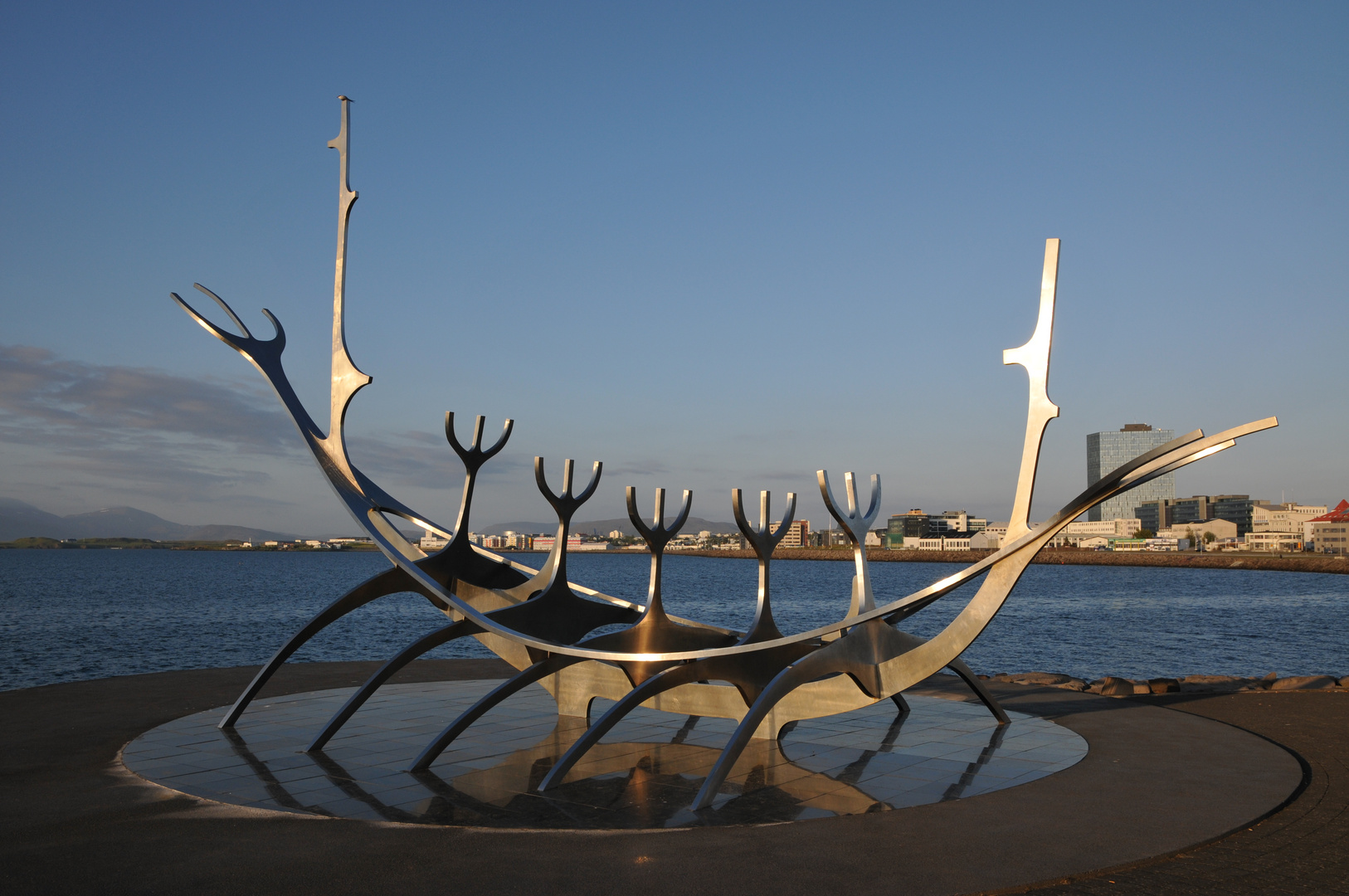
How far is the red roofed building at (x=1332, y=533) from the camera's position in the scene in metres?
162

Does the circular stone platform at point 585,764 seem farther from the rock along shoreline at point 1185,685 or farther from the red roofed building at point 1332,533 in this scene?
the red roofed building at point 1332,533

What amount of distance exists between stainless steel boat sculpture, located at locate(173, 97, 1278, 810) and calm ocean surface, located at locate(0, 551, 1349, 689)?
1929 cm

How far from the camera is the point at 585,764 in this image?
480 inches

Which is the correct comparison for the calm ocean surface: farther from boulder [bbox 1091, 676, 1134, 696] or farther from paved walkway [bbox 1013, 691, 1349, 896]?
paved walkway [bbox 1013, 691, 1349, 896]

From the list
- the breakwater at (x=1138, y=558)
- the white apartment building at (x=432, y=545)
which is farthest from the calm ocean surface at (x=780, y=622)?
the breakwater at (x=1138, y=558)

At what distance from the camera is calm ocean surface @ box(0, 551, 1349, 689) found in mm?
34656

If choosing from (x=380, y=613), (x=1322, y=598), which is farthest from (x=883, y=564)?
(x=380, y=613)

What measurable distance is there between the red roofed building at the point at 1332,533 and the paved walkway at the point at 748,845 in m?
182

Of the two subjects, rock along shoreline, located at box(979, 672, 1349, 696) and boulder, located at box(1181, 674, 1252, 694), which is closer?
rock along shoreline, located at box(979, 672, 1349, 696)

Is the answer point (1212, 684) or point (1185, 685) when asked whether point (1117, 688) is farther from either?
point (1212, 684)

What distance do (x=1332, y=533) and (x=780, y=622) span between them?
15556 centimetres

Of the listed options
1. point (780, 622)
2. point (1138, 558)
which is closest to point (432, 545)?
point (780, 622)

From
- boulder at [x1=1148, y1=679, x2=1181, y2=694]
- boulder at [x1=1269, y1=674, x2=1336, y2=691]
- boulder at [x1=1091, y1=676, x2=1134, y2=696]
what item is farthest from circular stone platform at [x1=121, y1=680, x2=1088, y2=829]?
boulder at [x1=1269, y1=674, x2=1336, y2=691]

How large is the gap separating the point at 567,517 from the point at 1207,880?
9.17 metres
